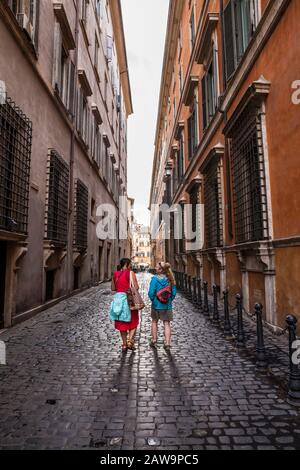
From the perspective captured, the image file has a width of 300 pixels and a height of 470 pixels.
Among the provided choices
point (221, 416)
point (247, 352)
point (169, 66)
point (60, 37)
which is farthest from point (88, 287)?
point (169, 66)

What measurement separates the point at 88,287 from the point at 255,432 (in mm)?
14431

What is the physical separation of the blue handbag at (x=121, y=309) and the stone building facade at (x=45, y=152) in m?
2.69

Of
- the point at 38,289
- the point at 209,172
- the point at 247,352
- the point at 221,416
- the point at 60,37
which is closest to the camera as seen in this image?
the point at 221,416

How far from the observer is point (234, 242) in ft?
31.4

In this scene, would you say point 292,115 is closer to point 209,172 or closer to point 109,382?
point 109,382

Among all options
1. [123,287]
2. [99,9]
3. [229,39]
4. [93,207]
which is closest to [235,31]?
[229,39]

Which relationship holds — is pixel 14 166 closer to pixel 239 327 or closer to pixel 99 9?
pixel 239 327

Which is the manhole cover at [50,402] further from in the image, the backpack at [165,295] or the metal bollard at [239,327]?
the metal bollard at [239,327]

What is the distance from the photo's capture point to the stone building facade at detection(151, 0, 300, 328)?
602cm

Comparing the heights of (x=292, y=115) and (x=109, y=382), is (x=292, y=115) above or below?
above

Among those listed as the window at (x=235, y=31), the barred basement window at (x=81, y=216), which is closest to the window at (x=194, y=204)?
the barred basement window at (x=81, y=216)

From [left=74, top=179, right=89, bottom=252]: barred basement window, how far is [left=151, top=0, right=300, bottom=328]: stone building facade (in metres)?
5.18

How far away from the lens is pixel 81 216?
1450 centimetres

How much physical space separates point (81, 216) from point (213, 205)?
5.88 meters
